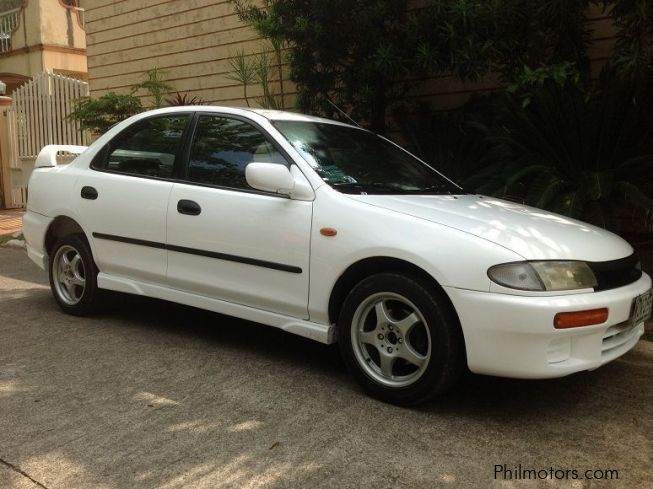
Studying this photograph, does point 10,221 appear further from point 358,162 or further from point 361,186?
point 361,186

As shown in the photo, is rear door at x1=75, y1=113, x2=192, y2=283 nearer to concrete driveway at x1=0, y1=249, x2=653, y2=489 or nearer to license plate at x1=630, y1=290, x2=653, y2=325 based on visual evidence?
concrete driveway at x1=0, y1=249, x2=653, y2=489

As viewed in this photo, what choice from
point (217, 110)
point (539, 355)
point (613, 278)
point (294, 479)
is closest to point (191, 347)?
point (217, 110)

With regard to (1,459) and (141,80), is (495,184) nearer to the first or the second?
(1,459)

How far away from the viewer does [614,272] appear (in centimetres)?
344

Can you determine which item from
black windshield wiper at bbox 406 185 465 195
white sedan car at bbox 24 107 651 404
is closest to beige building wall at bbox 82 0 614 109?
black windshield wiper at bbox 406 185 465 195

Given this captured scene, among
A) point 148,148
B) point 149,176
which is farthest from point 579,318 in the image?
point 148,148

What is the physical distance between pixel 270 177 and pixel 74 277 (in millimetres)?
2399

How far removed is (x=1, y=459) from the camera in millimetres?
2994

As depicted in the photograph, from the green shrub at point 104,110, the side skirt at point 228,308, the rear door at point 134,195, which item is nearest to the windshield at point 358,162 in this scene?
the side skirt at point 228,308

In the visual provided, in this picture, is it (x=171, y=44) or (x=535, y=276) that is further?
(x=171, y=44)

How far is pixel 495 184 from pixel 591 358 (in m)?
2.82
